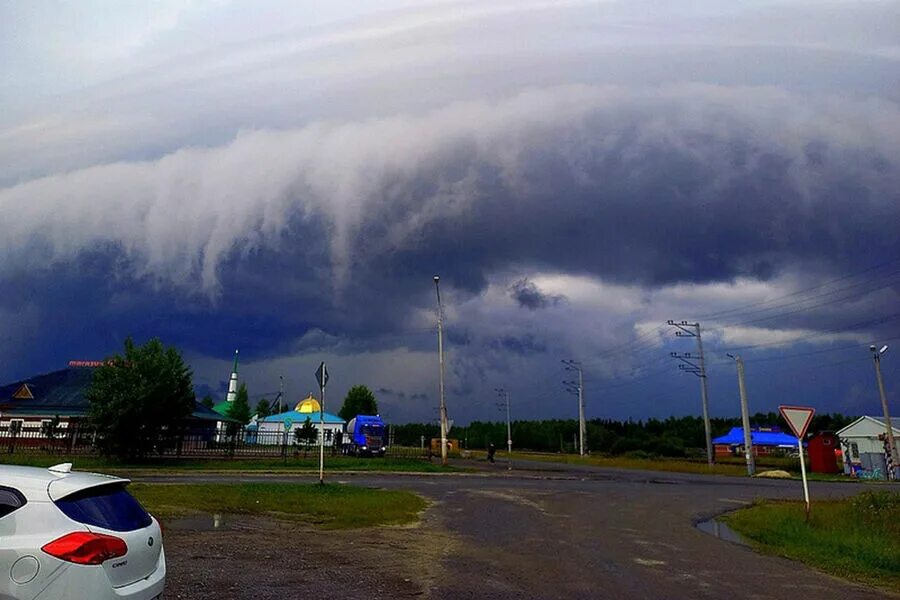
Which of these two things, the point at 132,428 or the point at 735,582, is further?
the point at 132,428

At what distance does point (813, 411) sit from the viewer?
58.6 feet

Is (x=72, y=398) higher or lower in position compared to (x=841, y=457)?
higher

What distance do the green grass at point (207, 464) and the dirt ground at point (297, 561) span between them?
21.1m

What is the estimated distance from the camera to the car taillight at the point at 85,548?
192 inches

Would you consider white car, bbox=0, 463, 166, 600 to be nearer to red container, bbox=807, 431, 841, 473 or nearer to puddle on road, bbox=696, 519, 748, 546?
puddle on road, bbox=696, 519, 748, 546

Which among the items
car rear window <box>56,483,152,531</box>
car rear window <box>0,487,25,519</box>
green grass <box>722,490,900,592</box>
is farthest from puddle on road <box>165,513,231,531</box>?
green grass <box>722,490,900,592</box>

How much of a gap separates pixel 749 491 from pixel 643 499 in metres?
8.91

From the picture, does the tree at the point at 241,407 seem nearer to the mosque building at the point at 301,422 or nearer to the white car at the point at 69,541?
the mosque building at the point at 301,422

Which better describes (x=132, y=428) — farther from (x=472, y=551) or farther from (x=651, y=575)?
(x=651, y=575)

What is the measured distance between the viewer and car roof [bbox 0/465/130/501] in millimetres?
5188

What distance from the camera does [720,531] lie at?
16.5 metres

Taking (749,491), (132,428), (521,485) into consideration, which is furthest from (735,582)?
(132,428)

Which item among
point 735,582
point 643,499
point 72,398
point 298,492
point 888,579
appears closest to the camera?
point 735,582

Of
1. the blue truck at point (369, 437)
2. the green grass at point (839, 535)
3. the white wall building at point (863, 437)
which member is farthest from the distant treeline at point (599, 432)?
the green grass at point (839, 535)
